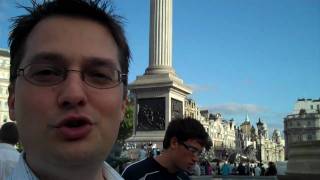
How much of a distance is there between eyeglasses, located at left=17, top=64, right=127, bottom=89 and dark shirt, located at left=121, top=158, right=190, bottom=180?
2923 millimetres

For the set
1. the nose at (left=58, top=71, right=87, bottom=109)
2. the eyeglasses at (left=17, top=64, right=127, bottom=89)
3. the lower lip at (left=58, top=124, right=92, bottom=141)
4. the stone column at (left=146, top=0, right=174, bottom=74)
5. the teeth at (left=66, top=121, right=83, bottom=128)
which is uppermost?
the stone column at (left=146, top=0, right=174, bottom=74)

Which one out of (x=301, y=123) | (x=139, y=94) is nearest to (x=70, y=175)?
(x=139, y=94)

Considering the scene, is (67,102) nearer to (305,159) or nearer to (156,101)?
(305,159)

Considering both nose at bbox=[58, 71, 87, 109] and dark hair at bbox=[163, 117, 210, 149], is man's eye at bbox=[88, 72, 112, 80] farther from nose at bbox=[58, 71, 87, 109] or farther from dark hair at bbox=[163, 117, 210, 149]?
dark hair at bbox=[163, 117, 210, 149]

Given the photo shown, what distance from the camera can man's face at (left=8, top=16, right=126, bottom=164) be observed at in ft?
4.79

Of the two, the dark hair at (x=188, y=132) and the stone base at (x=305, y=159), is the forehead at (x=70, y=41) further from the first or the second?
the stone base at (x=305, y=159)

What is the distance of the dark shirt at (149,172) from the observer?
14.7ft

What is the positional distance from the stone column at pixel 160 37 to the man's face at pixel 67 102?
28164mm

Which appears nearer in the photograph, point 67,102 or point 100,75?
point 67,102

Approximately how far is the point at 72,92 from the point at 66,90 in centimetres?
2

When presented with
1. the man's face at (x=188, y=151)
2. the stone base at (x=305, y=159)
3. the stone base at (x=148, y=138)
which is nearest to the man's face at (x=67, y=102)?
the man's face at (x=188, y=151)

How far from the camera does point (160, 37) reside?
31.1 metres

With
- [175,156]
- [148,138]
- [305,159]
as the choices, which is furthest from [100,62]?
[148,138]

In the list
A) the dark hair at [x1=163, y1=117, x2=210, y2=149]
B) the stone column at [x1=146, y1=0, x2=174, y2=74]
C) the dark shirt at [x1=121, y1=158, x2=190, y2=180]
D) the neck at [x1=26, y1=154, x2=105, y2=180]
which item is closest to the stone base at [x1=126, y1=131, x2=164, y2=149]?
the stone column at [x1=146, y1=0, x2=174, y2=74]
